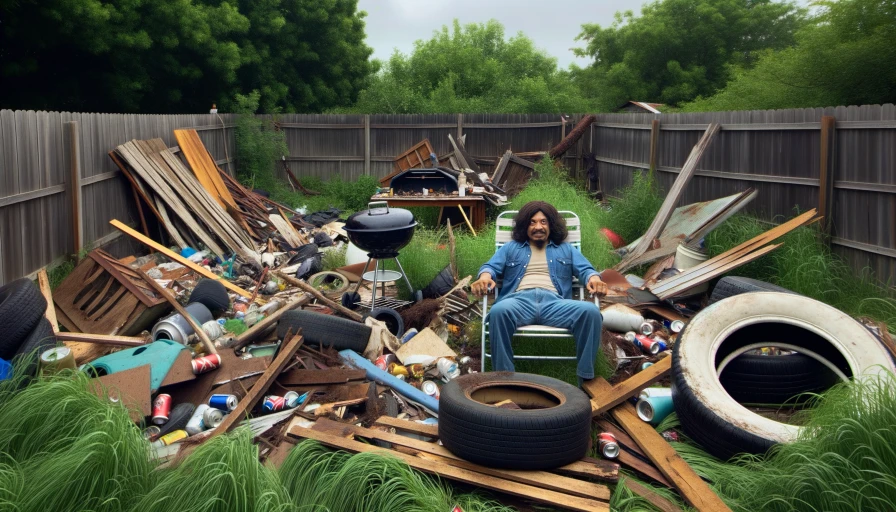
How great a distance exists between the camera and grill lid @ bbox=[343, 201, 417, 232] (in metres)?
7.00

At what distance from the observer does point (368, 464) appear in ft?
12.5

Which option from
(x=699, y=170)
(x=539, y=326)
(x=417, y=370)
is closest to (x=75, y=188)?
(x=417, y=370)

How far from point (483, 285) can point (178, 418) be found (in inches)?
88.3

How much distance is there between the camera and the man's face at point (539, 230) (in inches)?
244

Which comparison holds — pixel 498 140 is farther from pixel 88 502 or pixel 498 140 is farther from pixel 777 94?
pixel 88 502

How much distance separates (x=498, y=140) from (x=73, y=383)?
49.9 feet

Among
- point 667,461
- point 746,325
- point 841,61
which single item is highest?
point 841,61

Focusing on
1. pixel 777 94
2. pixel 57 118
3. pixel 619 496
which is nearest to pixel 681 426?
pixel 619 496

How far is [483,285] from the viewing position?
5.77 metres

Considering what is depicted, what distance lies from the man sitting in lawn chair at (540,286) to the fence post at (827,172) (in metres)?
3.29

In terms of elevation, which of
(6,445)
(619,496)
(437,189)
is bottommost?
(619,496)

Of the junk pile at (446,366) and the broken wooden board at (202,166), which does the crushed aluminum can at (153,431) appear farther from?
the broken wooden board at (202,166)

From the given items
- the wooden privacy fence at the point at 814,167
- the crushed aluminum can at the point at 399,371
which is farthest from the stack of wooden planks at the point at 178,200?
the wooden privacy fence at the point at 814,167

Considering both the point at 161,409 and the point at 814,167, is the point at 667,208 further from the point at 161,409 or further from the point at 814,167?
the point at 161,409
